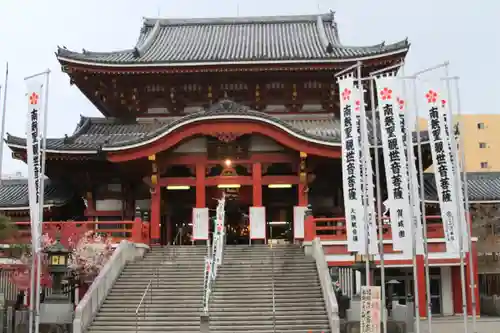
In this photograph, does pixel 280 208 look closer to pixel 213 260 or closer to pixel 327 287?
pixel 213 260

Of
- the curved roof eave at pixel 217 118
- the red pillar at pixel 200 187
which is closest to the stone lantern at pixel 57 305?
the curved roof eave at pixel 217 118

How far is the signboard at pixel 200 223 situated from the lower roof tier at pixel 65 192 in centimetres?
582

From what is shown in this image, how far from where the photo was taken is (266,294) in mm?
18219

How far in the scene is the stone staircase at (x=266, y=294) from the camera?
54.6ft

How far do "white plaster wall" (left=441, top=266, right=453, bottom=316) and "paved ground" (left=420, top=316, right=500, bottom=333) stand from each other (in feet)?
3.51

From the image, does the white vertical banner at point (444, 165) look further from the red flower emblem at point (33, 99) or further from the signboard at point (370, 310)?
the red flower emblem at point (33, 99)

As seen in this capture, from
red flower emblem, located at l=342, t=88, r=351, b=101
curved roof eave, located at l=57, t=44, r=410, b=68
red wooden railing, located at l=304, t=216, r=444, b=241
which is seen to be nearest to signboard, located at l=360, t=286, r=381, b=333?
red flower emblem, located at l=342, t=88, r=351, b=101

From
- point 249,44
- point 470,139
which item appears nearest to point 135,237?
point 249,44

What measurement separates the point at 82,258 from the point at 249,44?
14711 millimetres

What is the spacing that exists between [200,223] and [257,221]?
7.13ft

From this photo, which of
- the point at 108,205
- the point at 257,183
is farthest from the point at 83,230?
the point at 257,183

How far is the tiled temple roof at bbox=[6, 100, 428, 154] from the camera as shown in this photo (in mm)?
22578

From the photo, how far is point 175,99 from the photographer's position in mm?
27234

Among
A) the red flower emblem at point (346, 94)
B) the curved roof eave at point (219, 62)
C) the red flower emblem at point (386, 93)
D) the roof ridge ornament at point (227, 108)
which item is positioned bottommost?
the red flower emblem at point (386, 93)
